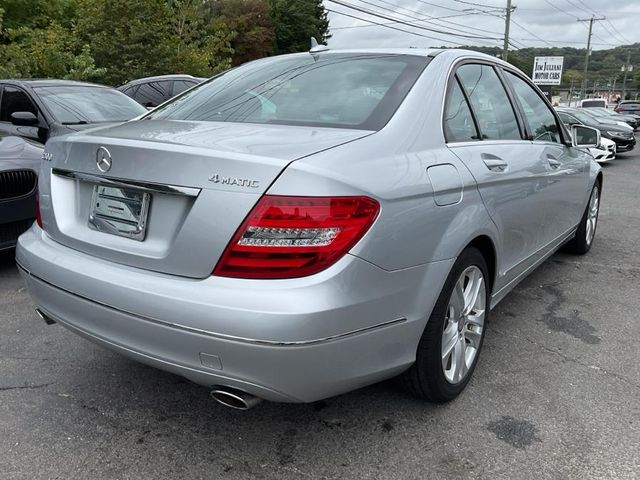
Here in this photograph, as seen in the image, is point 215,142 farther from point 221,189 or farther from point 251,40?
point 251,40

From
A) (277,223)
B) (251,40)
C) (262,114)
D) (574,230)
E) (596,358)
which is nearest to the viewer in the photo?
(277,223)

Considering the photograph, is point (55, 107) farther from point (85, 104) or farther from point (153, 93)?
point (153, 93)

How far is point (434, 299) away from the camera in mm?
2344

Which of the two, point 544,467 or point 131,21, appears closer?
point 544,467

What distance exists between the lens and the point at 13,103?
6.61 m

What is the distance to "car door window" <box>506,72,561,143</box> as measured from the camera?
3.68 meters

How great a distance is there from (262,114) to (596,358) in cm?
229

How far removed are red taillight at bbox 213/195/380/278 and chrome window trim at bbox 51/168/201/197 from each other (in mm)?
247

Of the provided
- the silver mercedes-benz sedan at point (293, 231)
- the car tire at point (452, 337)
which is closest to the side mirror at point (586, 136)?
the silver mercedes-benz sedan at point (293, 231)

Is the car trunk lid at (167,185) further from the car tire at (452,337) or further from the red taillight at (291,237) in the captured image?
the car tire at (452,337)

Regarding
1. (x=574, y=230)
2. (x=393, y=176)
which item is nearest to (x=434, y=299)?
(x=393, y=176)

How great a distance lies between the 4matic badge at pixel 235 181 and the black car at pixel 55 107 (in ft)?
15.0

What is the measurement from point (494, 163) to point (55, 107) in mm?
5170

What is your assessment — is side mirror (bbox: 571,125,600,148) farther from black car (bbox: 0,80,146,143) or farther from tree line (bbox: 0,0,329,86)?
tree line (bbox: 0,0,329,86)
